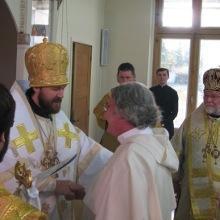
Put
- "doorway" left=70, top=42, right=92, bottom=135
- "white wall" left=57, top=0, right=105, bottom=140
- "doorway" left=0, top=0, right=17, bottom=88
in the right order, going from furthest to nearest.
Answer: "doorway" left=70, top=42, right=92, bottom=135 < "white wall" left=57, top=0, right=105, bottom=140 < "doorway" left=0, top=0, right=17, bottom=88

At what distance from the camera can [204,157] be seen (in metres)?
2.78

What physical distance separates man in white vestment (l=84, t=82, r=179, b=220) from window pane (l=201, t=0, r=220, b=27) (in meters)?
5.46

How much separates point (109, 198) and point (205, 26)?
18.9 ft

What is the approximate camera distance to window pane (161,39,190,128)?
23.4 feet

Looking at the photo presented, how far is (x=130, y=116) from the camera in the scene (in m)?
1.79

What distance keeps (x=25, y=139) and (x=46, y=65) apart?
410 mm

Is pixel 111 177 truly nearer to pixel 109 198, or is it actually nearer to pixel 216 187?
pixel 109 198

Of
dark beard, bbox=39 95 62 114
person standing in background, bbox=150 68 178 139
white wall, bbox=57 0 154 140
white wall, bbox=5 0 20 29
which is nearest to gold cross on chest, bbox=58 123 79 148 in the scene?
dark beard, bbox=39 95 62 114

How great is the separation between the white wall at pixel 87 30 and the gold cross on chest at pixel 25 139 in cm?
297

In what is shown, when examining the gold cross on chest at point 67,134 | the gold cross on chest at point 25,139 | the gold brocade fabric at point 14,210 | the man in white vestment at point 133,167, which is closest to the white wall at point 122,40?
the gold cross on chest at point 67,134

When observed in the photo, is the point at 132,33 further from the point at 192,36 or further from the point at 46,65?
the point at 46,65

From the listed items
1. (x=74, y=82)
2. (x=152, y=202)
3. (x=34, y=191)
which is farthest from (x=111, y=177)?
(x=74, y=82)

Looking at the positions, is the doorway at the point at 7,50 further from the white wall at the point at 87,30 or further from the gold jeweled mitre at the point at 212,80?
the gold jeweled mitre at the point at 212,80

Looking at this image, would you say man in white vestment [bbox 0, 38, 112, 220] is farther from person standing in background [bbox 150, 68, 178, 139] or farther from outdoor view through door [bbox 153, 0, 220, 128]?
outdoor view through door [bbox 153, 0, 220, 128]
